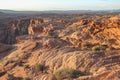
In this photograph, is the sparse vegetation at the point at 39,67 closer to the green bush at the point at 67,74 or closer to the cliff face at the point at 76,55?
the cliff face at the point at 76,55

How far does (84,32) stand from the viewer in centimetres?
2728

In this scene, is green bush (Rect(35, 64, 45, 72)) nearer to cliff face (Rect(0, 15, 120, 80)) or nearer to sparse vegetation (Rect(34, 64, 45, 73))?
sparse vegetation (Rect(34, 64, 45, 73))

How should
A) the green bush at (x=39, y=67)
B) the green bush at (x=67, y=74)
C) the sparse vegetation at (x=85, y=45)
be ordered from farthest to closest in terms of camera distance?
the sparse vegetation at (x=85, y=45) → the green bush at (x=39, y=67) → the green bush at (x=67, y=74)

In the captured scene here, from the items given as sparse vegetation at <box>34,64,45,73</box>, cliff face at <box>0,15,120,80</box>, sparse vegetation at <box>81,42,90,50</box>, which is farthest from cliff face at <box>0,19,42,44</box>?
sparse vegetation at <box>34,64,45,73</box>

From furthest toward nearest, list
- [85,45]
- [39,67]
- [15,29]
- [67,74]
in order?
[15,29] < [85,45] < [39,67] < [67,74]

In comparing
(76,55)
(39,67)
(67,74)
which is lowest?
(39,67)

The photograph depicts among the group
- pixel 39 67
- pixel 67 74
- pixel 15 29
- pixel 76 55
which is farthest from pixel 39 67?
pixel 15 29

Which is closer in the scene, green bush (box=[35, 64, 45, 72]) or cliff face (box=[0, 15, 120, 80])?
cliff face (box=[0, 15, 120, 80])

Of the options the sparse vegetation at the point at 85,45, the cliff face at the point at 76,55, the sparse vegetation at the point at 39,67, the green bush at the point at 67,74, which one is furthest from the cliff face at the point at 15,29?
the green bush at the point at 67,74

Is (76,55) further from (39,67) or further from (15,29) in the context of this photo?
(15,29)

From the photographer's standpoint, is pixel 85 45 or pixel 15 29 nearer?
pixel 85 45

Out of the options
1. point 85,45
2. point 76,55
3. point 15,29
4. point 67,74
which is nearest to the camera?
point 67,74

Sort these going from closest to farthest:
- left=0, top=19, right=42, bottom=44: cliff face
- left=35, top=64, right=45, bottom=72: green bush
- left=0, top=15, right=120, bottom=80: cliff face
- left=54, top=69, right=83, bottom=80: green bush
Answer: left=54, top=69, right=83, bottom=80: green bush < left=0, top=15, right=120, bottom=80: cliff face < left=35, top=64, right=45, bottom=72: green bush < left=0, top=19, right=42, bottom=44: cliff face

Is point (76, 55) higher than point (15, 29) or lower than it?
higher
